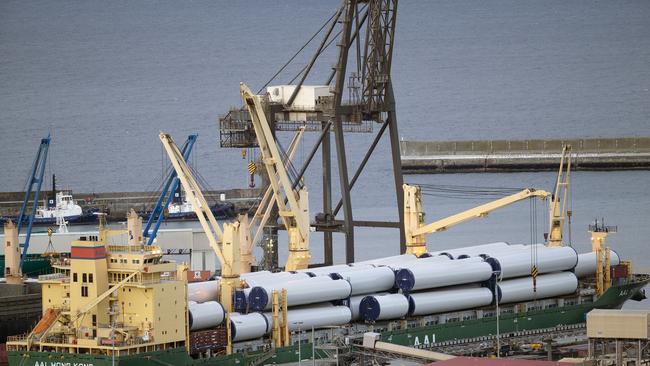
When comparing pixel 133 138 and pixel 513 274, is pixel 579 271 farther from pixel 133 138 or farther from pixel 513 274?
pixel 133 138

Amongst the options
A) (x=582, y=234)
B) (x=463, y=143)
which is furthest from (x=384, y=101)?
(x=463, y=143)

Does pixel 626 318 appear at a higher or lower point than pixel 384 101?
lower

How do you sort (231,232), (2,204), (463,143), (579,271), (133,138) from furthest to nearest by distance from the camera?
(133,138)
(463,143)
(2,204)
(579,271)
(231,232)

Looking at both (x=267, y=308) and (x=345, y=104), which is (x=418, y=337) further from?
(x=345, y=104)

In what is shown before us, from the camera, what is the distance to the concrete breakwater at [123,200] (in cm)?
11325

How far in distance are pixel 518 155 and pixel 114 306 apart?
88.4m

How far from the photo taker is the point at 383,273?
2461 inches

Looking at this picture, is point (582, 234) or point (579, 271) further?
point (582, 234)

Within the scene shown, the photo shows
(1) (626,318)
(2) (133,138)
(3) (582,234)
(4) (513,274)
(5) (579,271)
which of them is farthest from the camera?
(2) (133,138)

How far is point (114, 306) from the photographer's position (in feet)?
177

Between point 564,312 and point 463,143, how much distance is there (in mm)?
77579

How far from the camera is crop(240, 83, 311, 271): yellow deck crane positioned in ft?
217

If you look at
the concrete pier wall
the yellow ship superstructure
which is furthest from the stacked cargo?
the concrete pier wall

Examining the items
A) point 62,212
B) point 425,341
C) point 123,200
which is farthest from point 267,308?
point 123,200
